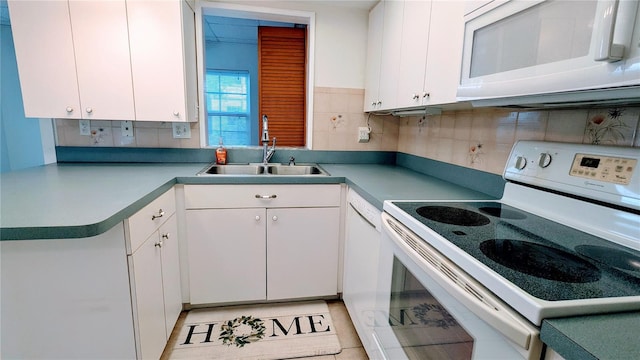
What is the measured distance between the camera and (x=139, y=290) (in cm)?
119

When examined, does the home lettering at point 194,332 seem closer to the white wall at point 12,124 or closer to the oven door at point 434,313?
the oven door at point 434,313

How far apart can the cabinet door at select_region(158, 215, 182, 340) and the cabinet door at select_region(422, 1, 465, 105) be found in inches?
56.2

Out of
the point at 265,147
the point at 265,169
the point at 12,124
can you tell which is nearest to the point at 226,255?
the point at 265,169

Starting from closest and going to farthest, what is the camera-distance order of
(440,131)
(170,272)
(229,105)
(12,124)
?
(170,272) → (440,131) → (12,124) → (229,105)

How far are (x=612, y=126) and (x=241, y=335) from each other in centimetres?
188

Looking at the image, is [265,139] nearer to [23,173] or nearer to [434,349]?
[23,173]

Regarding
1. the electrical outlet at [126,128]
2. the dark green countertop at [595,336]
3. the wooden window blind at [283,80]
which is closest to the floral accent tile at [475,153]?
the dark green countertop at [595,336]

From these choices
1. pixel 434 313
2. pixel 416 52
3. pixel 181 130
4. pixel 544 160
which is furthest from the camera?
pixel 181 130

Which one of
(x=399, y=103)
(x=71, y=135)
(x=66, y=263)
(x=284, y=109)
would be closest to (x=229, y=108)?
(x=284, y=109)

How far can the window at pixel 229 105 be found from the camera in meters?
5.18

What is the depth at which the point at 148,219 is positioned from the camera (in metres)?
1.29

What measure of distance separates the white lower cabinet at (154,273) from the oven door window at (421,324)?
985mm

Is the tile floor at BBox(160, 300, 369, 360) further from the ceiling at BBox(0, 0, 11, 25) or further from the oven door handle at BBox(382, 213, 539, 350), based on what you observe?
the ceiling at BBox(0, 0, 11, 25)

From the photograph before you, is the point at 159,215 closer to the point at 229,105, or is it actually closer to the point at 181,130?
the point at 181,130
